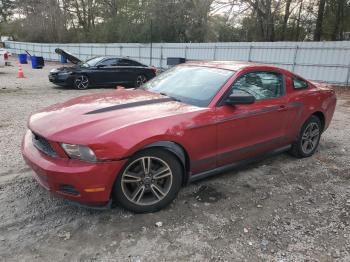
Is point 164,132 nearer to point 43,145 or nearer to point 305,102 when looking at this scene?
point 43,145

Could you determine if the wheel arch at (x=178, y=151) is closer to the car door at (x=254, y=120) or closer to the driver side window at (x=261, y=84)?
the car door at (x=254, y=120)

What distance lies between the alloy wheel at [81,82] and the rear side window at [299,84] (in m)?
9.54

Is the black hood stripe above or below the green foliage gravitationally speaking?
below

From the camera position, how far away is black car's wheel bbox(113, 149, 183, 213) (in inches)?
124

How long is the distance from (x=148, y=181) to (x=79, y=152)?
769 mm

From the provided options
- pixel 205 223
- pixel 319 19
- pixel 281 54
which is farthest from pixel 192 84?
pixel 319 19

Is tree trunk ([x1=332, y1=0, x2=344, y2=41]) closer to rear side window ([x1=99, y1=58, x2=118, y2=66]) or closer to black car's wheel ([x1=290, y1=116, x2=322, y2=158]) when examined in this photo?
Answer: rear side window ([x1=99, y1=58, x2=118, y2=66])

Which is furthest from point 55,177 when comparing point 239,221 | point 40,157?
point 239,221

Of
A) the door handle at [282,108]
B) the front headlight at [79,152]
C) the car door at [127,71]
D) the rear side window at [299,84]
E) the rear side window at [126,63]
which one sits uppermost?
the rear side window at [299,84]

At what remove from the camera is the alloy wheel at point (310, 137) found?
509cm

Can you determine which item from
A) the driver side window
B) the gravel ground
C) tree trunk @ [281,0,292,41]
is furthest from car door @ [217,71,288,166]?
tree trunk @ [281,0,292,41]

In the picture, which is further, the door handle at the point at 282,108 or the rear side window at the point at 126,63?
the rear side window at the point at 126,63

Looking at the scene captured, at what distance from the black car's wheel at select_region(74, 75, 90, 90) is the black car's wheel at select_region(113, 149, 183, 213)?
33.2 ft

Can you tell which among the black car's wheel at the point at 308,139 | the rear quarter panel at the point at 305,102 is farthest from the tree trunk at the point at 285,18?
the black car's wheel at the point at 308,139
